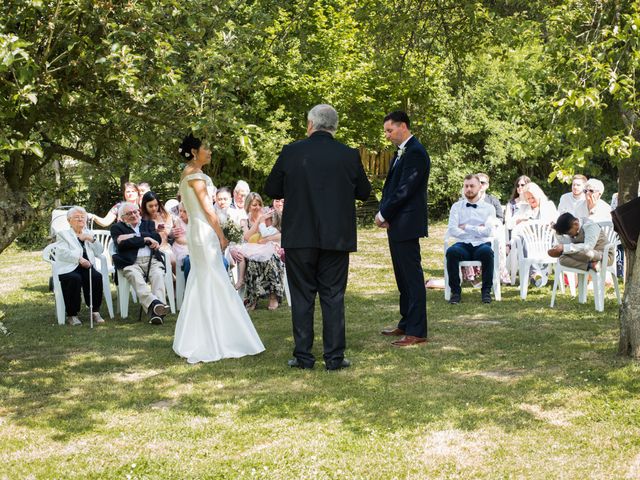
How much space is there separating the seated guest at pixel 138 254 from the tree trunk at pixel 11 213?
4119 mm

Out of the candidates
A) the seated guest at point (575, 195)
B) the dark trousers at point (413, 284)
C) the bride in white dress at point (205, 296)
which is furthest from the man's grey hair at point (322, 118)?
the seated guest at point (575, 195)

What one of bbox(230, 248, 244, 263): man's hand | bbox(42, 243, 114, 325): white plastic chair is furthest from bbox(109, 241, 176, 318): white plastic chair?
bbox(230, 248, 244, 263): man's hand

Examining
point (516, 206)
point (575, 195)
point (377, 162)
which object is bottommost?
point (516, 206)

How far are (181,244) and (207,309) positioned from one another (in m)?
3.50

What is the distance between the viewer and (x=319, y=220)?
Answer: 280 inches

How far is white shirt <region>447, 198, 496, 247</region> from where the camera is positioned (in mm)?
11250

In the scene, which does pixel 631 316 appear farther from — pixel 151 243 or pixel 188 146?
pixel 151 243

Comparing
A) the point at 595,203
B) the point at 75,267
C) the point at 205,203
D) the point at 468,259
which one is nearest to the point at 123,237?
the point at 75,267

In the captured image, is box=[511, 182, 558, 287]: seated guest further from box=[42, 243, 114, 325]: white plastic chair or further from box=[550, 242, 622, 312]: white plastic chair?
box=[42, 243, 114, 325]: white plastic chair

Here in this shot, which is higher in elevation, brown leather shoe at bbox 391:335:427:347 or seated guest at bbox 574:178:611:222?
seated guest at bbox 574:178:611:222

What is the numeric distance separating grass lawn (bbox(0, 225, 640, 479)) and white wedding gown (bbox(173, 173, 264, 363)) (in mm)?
211

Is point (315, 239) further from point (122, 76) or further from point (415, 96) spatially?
point (415, 96)

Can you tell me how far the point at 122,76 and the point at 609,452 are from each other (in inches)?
144

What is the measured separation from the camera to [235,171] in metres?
24.3
